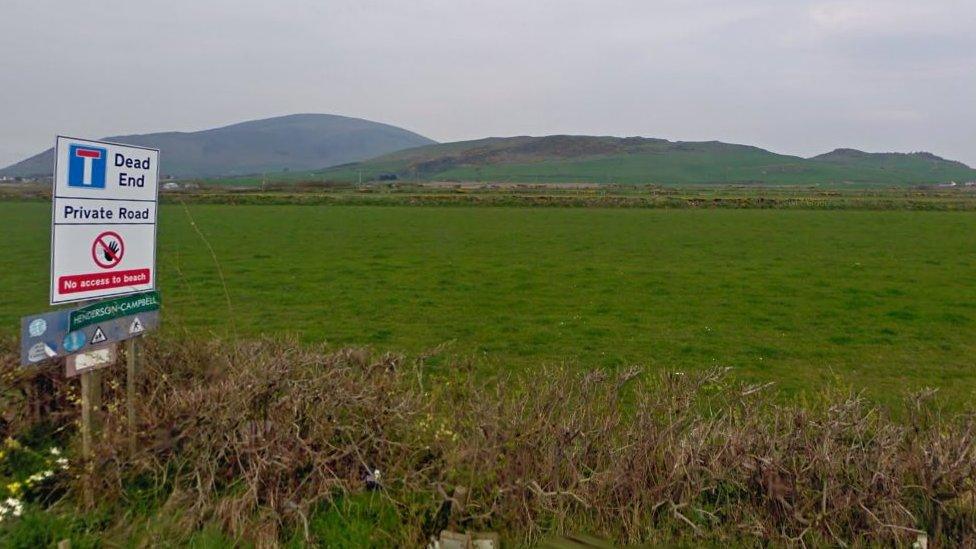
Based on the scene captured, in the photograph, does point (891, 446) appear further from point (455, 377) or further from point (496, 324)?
point (496, 324)

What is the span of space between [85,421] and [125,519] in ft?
2.44

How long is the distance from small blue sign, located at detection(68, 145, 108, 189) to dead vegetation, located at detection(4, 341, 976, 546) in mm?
1563

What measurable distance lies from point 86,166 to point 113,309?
0.96 m

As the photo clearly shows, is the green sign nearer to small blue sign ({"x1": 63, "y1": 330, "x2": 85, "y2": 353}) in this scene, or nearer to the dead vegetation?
small blue sign ({"x1": 63, "y1": 330, "x2": 85, "y2": 353})

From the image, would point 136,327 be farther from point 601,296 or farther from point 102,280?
point 601,296

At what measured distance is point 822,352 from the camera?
12281 millimetres

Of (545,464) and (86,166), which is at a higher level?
(86,166)

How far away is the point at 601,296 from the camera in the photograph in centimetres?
1817

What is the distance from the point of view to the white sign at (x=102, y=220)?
4.30 metres

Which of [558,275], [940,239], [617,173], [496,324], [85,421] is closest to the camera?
[85,421]

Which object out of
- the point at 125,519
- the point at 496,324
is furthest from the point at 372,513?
the point at 496,324

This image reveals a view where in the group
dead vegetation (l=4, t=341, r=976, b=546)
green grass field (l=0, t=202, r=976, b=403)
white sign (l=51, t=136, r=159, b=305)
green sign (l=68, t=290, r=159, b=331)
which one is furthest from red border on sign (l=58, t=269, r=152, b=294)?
green grass field (l=0, t=202, r=976, b=403)

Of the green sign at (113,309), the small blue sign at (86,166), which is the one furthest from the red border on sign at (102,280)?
the small blue sign at (86,166)

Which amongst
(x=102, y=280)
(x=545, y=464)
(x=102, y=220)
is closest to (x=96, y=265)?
(x=102, y=280)
